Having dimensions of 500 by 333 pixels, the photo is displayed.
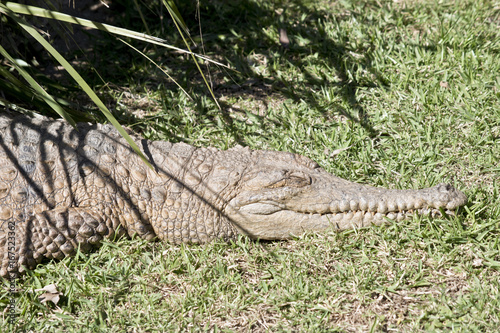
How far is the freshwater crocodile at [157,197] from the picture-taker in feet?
10.4

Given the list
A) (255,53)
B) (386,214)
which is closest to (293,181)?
(386,214)

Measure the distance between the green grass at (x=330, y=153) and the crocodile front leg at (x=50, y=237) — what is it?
0.10m

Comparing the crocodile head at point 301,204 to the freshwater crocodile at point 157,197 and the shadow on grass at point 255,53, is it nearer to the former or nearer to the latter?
the freshwater crocodile at point 157,197

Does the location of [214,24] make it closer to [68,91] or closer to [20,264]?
[68,91]

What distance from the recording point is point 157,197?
10.8ft

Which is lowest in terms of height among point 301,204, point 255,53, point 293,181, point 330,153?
point 301,204

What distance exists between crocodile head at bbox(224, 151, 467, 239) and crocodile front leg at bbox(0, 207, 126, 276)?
954 mm

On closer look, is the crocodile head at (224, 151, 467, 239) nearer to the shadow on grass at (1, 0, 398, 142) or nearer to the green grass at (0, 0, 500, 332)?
the green grass at (0, 0, 500, 332)

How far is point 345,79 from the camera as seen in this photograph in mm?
4727

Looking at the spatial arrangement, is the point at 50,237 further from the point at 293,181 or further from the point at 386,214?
the point at 386,214

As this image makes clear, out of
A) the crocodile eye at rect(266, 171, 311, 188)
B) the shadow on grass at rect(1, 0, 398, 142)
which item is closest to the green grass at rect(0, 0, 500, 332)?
the shadow on grass at rect(1, 0, 398, 142)

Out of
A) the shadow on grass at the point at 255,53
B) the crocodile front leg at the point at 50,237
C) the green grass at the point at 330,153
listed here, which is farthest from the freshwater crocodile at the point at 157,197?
the shadow on grass at the point at 255,53

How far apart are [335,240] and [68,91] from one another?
309 centimetres

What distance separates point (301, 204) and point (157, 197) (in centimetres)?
101
